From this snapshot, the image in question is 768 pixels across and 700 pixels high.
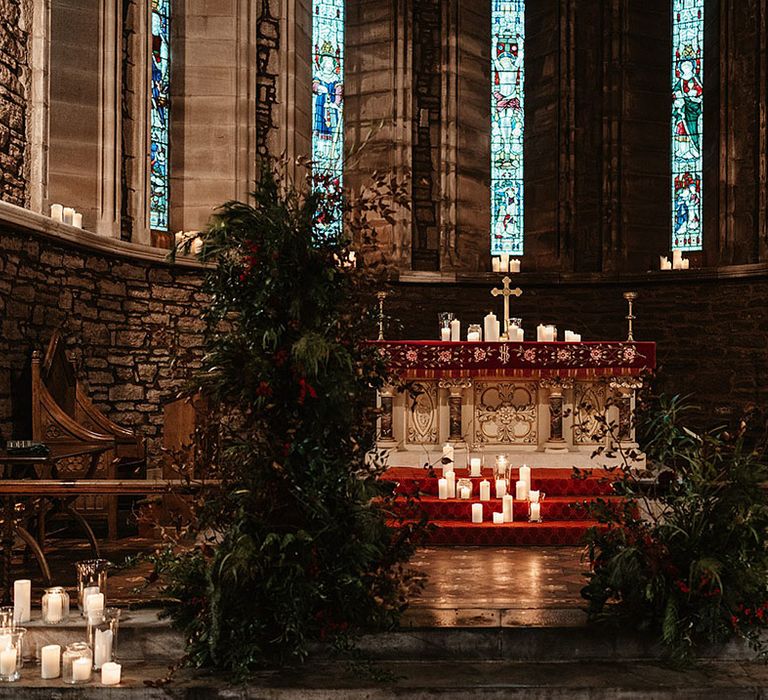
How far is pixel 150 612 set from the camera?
4.71m

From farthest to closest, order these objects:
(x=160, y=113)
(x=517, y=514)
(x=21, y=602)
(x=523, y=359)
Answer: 1. (x=160, y=113)
2. (x=523, y=359)
3. (x=517, y=514)
4. (x=21, y=602)

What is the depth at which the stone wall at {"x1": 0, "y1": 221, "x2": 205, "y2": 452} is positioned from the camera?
24.7ft

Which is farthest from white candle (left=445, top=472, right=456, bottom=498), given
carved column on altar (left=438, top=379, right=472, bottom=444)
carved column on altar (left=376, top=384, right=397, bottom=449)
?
carved column on altar (left=376, top=384, right=397, bottom=449)

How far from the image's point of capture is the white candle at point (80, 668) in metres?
4.12

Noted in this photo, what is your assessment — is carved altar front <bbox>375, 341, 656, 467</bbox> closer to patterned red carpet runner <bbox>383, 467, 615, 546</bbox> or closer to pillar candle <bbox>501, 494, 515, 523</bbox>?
patterned red carpet runner <bbox>383, 467, 615, 546</bbox>

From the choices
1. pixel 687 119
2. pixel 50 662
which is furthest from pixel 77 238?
pixel 687 119

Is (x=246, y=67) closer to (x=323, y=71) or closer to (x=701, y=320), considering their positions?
(x=323, y=71)

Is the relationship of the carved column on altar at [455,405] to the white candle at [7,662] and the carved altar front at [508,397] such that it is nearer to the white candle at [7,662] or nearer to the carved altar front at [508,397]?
the carved altar front at [508,397]

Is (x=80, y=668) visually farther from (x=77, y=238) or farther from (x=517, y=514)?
(x=77, y=238)

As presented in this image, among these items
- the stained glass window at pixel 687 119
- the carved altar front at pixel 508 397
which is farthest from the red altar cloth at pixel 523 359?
the stained glass window at pixel 687 119

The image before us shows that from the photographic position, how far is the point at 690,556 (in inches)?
181

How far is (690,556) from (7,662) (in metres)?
2.89

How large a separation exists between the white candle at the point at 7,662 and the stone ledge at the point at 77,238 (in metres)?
2.84

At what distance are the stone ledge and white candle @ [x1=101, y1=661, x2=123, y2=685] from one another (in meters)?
2.92
